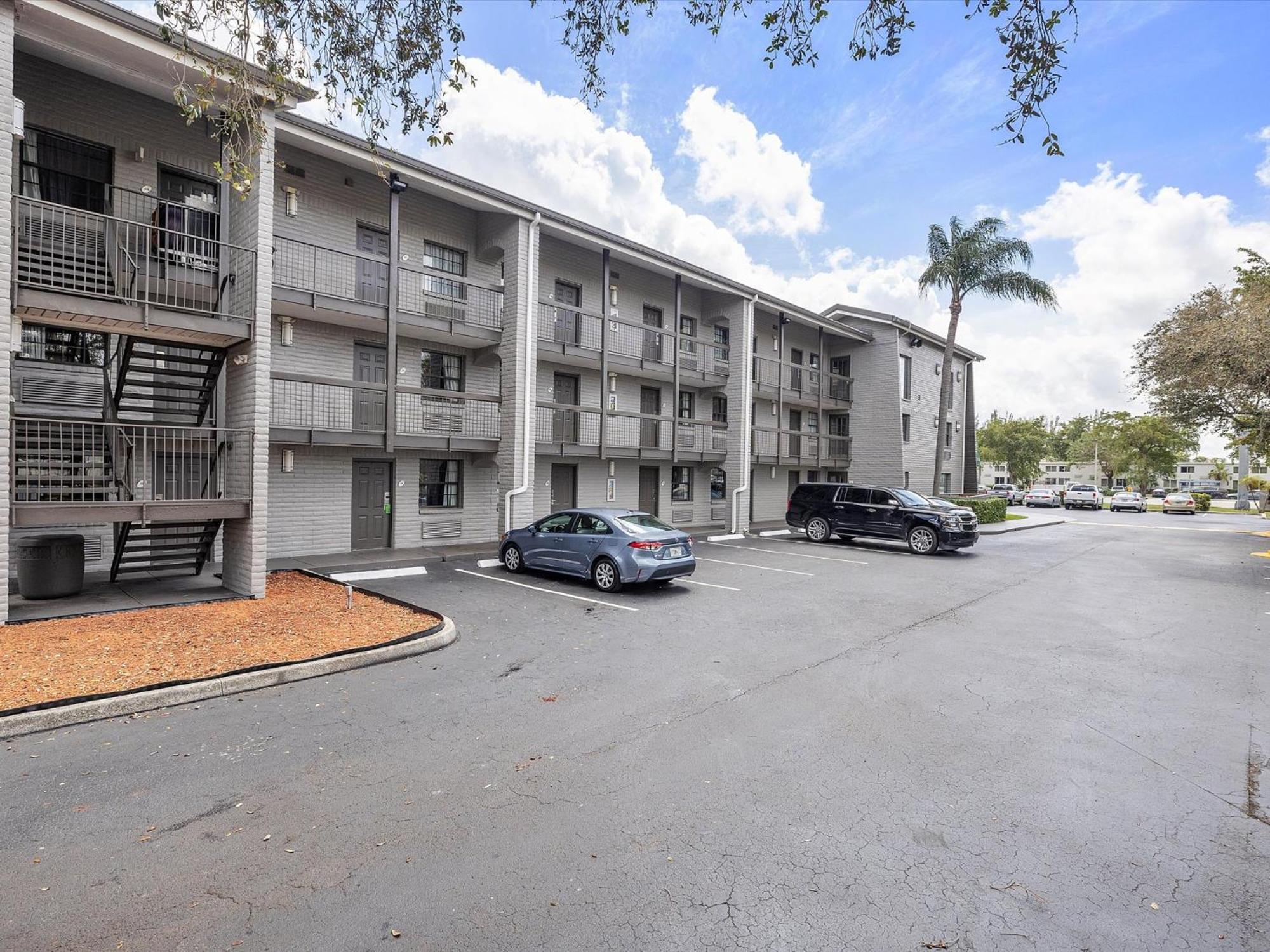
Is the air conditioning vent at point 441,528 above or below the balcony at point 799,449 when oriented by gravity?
below

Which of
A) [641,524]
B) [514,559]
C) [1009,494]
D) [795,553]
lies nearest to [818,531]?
[795,553]

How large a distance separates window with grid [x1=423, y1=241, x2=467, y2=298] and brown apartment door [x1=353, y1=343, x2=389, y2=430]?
2106 millimetres

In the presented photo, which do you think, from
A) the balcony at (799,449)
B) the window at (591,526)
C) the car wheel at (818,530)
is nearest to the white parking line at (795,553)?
the car wheel at (818,530)

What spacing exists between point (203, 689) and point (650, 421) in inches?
621

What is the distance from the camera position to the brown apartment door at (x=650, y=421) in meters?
20.1

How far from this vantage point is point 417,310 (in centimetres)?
1494

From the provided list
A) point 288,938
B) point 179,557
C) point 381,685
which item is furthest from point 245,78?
point 179,557

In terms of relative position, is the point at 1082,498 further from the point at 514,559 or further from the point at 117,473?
the point at 117,473

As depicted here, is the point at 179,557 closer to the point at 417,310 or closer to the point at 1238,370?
the point at 417,310

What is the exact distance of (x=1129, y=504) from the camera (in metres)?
39.2

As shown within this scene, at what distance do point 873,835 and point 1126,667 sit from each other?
531cm

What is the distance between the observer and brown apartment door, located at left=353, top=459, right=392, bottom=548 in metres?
14.4

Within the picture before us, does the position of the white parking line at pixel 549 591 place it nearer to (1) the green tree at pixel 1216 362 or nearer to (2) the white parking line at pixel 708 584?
(2) the white parking line at pixel 708 584

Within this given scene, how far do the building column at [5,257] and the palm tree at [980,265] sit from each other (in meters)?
26.1
